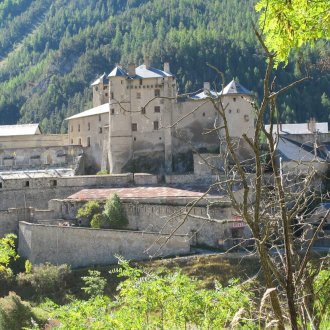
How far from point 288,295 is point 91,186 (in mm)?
40170

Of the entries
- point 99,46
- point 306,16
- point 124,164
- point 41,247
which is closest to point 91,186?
point 124,164

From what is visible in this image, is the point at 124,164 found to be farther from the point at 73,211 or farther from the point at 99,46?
the point at 99,46

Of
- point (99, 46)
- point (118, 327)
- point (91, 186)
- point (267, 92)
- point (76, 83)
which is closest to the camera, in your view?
point (267, 92)

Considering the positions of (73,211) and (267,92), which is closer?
(267,92)

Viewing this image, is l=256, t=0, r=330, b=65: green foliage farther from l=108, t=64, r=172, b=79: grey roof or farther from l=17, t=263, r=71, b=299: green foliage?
l=108, t=64, r=172, b=79: grey roof

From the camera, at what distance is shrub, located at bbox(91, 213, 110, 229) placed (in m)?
40.9

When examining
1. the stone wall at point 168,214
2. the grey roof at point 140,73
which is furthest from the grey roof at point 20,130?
the stone wall at point 168,214

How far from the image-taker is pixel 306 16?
24.4ft

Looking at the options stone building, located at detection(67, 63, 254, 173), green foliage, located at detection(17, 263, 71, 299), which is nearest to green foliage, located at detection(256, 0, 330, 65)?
green foliage, located at detection(17, 263, 71, 299)

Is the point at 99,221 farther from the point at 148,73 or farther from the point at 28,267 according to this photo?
the point at 148,73

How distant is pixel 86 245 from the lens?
40.4 metres

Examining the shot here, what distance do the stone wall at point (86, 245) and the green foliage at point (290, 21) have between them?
3156cm

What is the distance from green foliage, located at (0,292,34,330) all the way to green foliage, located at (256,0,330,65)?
22.9 m

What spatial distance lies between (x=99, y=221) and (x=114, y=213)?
1049mm
